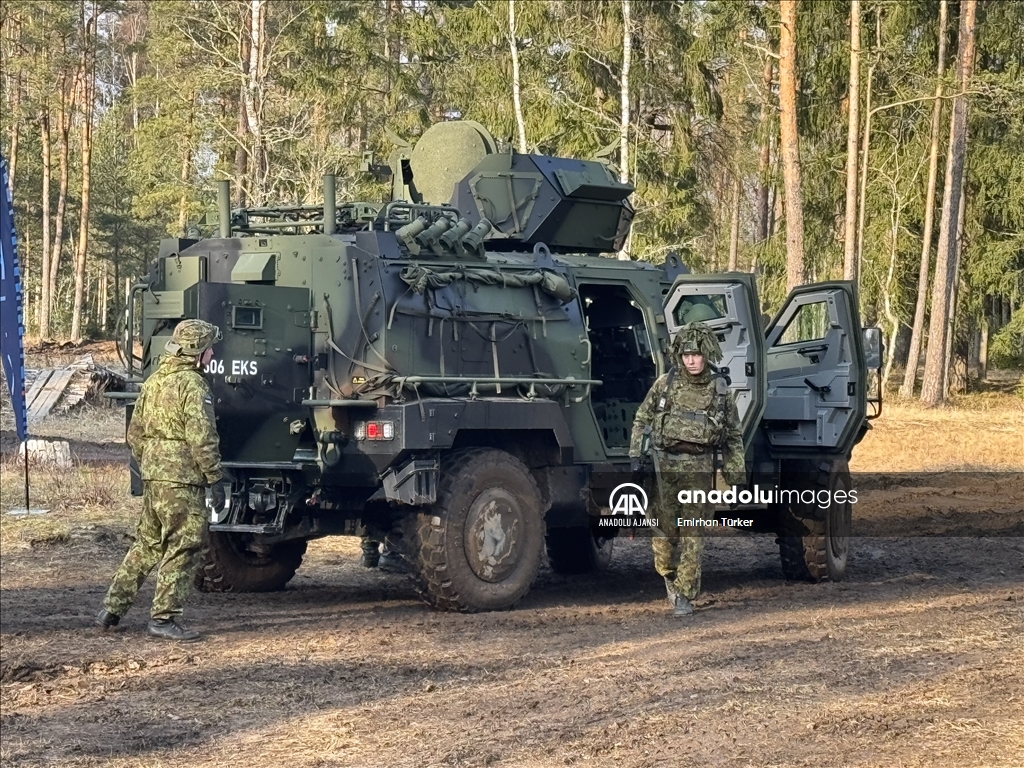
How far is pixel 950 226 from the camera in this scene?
1139 inches

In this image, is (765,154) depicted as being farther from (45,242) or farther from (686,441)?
(686,441)

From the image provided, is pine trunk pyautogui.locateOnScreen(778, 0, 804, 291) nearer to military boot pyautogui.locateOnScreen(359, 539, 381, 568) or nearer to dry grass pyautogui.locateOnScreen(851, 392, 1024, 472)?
dry grass pyautogui.locateOnScreen(851, 392, 1024, 472)

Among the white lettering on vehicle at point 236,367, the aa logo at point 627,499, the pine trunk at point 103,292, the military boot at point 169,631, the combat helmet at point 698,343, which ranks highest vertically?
the pine trunk at point 103,292

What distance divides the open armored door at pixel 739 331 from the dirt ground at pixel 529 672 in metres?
1.43

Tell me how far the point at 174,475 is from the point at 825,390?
5364 mm

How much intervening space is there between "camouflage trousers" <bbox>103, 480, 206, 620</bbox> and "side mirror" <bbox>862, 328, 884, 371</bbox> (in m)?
5.31

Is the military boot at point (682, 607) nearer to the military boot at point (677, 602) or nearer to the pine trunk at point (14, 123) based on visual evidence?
the military boot at point (677, 602)

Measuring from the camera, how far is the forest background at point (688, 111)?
98.4 ft

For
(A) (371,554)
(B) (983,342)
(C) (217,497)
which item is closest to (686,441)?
(C) (217,497)

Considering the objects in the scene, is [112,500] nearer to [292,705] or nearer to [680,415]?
[680,415]

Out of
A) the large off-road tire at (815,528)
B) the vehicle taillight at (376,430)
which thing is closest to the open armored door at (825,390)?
the large off-road tire at (815,528)

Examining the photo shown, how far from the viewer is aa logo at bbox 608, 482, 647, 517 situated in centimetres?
1071

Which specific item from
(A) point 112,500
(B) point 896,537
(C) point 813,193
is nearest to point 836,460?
(B) point 896,537

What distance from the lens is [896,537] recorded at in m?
14.9
